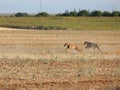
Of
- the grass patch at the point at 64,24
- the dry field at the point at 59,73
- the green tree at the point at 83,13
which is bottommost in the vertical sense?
the green tree at the point at 83,13

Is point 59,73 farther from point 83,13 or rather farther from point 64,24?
point 83,13

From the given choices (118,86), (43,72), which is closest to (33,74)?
(43,72)

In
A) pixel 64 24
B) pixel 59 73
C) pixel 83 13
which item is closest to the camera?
pixel 59 73

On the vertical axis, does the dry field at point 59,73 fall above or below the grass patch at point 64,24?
above

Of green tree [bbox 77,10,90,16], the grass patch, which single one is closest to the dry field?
the grass patch

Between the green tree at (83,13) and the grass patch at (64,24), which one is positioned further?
the green tree at (83,13)

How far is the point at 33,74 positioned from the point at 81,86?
9.40 feet

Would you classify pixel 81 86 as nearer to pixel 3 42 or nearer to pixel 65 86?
pixel 65 86

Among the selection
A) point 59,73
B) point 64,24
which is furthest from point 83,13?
point 59,73

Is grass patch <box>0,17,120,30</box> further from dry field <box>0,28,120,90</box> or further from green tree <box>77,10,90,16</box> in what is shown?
green tree <box>77,10,90,16</box>

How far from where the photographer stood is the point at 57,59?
23438mm

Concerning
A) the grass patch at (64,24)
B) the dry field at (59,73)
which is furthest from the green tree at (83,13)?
the dry field at (59,73)

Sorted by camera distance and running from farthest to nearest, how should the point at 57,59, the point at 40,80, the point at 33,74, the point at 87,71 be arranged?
the point at 57,59 → the point at 87,71 → the point at 33,74 → the point at 40,80

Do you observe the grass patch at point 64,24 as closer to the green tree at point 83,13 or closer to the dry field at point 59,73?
the dry field at point 59,73
